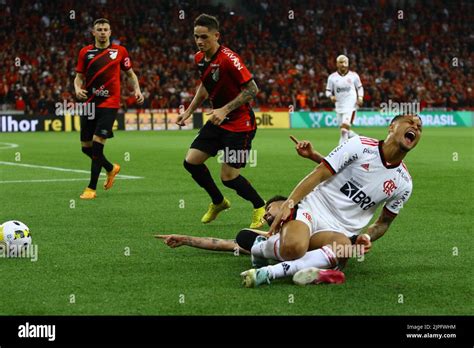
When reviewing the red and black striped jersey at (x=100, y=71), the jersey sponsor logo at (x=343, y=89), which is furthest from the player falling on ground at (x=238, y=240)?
the jersey sponsor logo at (x=343, y=89)

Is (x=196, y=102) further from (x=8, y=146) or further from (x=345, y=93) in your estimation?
(x=8, y=146)

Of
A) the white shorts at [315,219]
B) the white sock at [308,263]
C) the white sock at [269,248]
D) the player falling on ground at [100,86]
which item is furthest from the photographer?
the player falling on ground at [100,86]

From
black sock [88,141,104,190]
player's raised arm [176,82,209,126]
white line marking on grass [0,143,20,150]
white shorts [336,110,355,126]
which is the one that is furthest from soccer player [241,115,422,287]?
white line marking on grass [0,143,20,150]

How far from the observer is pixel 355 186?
21.2 feet

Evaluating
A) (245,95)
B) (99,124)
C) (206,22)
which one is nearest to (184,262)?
(245,95)

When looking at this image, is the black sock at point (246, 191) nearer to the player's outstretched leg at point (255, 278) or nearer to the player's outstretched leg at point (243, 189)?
the player's outstretched leg at point (243, 189)

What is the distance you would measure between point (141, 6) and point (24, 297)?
40.9 meters

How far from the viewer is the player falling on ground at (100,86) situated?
12320mm

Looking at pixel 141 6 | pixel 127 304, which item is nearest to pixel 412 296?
pixel 127 304

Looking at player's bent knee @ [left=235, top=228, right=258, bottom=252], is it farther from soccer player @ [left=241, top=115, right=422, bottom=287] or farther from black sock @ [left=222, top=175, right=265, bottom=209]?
black sock @ [left=222, top=175, right=265, bottom=209]

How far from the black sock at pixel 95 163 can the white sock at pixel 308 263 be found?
6.44m

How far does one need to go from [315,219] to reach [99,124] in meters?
6.51

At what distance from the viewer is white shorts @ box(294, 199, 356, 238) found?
6.39 m
